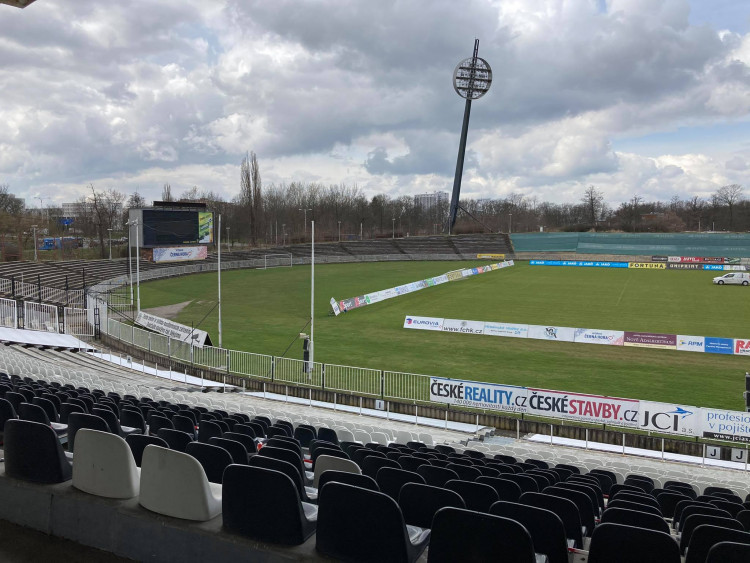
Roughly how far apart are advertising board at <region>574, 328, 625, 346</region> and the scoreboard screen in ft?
166

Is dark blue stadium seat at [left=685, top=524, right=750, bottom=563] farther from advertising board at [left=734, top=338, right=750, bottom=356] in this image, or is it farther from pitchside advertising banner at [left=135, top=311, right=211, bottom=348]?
advertising board at [left=734, top=338, right=750, bottom=356]

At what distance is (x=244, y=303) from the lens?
43.8m

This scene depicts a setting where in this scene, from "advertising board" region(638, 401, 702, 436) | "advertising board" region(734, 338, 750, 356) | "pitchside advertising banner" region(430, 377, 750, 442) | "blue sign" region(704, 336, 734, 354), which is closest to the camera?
"pitchside advertising banner" region(430, 377, 750, 442)

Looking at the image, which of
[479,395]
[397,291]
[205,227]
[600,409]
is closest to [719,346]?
[600,409]

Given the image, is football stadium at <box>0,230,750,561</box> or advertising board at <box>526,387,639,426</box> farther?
advertising board at <box>526,387,639,426</box>

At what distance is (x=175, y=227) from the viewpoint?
2616 inches

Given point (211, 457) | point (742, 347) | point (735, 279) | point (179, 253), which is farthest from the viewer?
point (179, 253)

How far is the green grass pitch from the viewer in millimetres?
23750

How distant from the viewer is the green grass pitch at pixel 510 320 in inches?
935

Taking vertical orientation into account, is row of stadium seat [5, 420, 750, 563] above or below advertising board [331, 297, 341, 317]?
above

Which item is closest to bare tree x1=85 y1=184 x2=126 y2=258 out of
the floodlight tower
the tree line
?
the tree line

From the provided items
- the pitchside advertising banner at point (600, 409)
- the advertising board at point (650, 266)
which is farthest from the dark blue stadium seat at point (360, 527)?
the advertising board at point (650, 266)

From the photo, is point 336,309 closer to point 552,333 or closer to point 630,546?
point 552,333

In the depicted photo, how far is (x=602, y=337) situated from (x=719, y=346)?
206 inches
